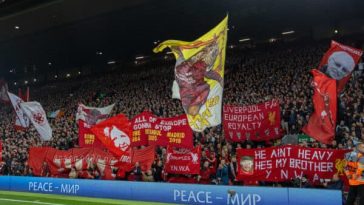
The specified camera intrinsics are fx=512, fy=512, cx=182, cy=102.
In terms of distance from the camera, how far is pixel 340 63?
45.8ft

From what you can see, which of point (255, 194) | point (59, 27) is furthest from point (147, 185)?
point (59, 27)

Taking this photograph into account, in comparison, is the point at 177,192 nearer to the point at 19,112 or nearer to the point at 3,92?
the point at 19,112

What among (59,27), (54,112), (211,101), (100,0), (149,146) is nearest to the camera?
(211,101)

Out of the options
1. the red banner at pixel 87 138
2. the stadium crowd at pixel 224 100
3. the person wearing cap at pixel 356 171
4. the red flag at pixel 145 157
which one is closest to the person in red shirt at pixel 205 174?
the stadium crowd at pixel 224 100

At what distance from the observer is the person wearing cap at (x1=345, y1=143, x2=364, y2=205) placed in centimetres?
1132

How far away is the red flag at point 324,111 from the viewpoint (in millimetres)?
12727

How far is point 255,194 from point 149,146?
4.73 meters

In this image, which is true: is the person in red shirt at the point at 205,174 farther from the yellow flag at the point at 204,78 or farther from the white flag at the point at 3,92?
the white flag at the point at 3,92

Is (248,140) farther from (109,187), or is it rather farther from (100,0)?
(100,0)

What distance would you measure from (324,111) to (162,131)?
5924 mm

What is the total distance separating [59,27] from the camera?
34.6 m

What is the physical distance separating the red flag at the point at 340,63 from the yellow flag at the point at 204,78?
9.60ft

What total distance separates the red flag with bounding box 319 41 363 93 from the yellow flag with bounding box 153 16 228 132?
9.60ft

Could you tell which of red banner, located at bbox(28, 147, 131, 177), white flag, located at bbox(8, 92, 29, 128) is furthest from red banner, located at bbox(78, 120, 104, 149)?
white flag, located at bbox(8, 92, 29, 128)
